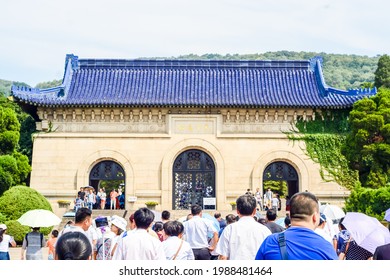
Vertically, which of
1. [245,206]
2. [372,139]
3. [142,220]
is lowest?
[142,220]

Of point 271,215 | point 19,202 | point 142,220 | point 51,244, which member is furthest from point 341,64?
point 142,220

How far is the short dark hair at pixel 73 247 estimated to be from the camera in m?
4.75

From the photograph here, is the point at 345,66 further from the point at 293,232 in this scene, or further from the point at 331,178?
Answer: the point at 293,232

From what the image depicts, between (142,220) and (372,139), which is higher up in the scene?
(372,139)

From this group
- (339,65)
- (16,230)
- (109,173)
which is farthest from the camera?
(339,65)

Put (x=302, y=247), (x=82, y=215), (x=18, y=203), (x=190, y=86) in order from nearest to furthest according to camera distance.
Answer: (x=302, y=247) → (x=82, y=215) → (x=18, y=203) → (x=190, y=86)

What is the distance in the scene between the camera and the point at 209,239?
10414 millimetres

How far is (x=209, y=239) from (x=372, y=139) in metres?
17.0

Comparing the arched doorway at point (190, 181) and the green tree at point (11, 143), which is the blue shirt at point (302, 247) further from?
the arched doorway at point (190, 181)

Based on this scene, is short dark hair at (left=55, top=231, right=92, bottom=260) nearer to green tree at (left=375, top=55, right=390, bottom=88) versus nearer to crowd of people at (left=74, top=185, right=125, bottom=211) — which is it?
crowd of people at (left=74, top=185, right=125, bottom=211)

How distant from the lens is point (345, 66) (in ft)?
358

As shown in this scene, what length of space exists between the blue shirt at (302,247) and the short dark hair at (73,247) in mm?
1372

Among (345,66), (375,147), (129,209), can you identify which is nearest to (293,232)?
(375,147)

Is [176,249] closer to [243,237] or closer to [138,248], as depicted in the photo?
[243,237]
